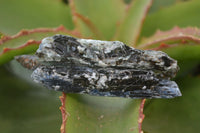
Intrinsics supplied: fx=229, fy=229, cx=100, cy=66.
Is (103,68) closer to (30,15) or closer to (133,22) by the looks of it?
(133,22)

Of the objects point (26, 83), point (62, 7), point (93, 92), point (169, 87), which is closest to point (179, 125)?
point (169, 87)

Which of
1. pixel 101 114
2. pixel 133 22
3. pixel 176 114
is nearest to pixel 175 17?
pixel 133 22

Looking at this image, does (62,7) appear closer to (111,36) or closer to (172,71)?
(111,36)

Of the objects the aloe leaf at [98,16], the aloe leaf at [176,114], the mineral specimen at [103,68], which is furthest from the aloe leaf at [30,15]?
the aloe leaf at [176,114]

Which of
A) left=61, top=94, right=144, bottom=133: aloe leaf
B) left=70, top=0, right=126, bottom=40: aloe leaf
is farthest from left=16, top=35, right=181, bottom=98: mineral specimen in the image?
left=70, top=0, right=126, bottom=40: aloe leaf

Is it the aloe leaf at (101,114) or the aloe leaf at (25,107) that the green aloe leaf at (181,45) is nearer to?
the aloe leaf at (101,114)

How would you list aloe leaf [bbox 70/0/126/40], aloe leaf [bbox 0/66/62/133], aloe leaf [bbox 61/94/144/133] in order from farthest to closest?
aloe leaf [bbox 70/0/126/40] → aloe leaf [bbox 0/66/62/133] → aloe leaf [bbox 61/94/144/133]

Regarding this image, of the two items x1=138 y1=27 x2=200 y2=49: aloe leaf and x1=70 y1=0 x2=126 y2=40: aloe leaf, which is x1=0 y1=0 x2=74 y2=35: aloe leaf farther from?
x1=138 y1=27 x2=200 y2=49: aloe leaf
